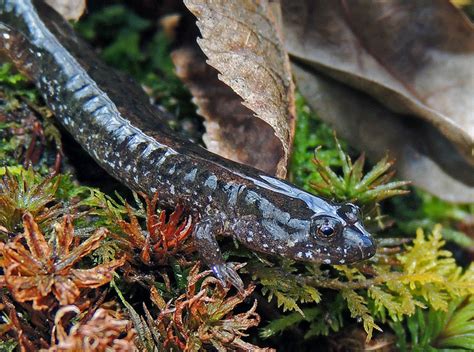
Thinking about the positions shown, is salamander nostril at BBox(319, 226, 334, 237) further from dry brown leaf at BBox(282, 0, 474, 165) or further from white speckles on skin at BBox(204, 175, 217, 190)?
dry brown leaf at BBox(282, 0, 474, 165)

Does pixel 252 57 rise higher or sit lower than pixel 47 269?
higher

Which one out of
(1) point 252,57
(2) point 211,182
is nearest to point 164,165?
(2) point 211,182

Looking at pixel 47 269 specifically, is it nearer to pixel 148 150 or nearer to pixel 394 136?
pixel 148 150

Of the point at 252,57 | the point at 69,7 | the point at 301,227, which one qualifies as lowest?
the point at 301,227

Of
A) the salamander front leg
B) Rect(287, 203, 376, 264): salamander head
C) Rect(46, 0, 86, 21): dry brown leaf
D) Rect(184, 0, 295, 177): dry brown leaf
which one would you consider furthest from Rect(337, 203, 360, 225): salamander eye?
Rect(46, 0, 86, 21): dry brown leaf

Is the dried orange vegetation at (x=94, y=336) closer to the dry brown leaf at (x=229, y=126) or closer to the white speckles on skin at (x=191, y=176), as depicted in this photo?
the white speckles on skin at (x=191, y=176)

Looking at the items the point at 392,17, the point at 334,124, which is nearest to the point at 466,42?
the point at 392,17

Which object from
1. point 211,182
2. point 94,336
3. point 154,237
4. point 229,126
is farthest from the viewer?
point 229,126
